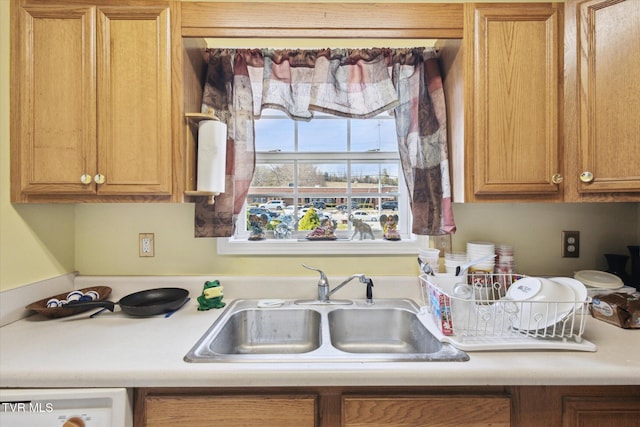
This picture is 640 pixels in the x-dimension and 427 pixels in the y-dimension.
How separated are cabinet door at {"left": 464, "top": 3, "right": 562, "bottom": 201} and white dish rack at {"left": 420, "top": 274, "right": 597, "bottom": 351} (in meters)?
0.44

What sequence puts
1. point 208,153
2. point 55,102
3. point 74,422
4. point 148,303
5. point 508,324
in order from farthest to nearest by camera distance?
point 148,303 → point 208,153 → point 55,102 → point 508,324 → point 74,422

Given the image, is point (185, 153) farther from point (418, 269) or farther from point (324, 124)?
point (418, 269)

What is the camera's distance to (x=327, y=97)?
4.77 ft

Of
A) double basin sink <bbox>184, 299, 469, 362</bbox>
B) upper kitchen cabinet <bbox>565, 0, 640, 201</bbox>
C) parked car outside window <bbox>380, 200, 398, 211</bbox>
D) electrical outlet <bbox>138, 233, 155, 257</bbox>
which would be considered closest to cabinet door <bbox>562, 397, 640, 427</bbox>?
double basin sink <bbox>184, 299, 469, 362</bbox>

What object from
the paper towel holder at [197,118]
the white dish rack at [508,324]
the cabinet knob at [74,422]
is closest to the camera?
the cabinet knob at [74,422]

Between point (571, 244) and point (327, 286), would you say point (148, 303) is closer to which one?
point (327, 286)

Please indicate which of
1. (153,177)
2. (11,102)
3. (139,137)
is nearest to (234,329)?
(153,177)

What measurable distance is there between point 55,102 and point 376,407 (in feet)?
5.14

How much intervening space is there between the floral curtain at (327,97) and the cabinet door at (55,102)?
465mm

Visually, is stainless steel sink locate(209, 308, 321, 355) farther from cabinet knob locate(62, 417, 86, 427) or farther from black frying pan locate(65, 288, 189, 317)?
cabinet knob locate(62, 417, 86, 427)

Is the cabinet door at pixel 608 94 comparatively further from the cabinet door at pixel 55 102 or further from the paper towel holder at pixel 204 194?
the cabinet door at pixel 55 102

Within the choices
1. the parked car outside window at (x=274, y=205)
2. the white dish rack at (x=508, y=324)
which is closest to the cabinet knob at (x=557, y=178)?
the white dish rack at (x=508, y=324)

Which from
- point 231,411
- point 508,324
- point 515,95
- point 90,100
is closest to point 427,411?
point 508,324

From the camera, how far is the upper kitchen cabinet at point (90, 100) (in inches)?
45.6
